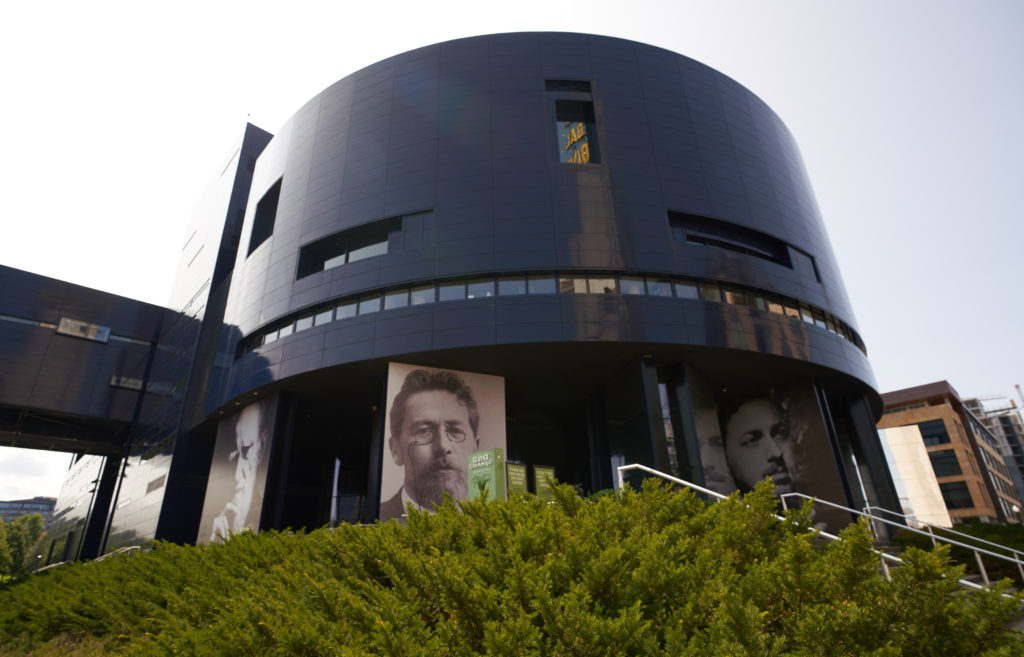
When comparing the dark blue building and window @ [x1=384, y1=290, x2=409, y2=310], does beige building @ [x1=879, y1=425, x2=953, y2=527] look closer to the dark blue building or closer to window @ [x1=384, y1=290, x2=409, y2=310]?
the dark blue building

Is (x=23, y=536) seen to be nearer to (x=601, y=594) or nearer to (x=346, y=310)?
(x=346, y=310)

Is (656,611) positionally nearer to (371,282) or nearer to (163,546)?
(163,546)

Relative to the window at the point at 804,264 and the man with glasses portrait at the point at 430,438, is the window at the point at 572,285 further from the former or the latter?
the window at the point at 804,264

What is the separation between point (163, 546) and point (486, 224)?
59.4ft

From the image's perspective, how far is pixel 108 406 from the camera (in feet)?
133

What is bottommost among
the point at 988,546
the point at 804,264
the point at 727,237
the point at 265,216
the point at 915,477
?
the point at 988,546

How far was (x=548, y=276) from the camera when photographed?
2514 centimetres

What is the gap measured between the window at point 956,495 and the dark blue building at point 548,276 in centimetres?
4730

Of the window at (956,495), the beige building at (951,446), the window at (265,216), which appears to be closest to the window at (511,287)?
the window at (265,216)

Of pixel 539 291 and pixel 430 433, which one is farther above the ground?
pixel 539 291

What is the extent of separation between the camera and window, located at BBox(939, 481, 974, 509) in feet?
214

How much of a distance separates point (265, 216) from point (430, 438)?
22.1 metres

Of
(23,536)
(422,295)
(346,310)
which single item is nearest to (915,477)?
(422,295)

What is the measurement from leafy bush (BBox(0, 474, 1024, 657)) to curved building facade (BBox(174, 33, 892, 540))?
1668cm
